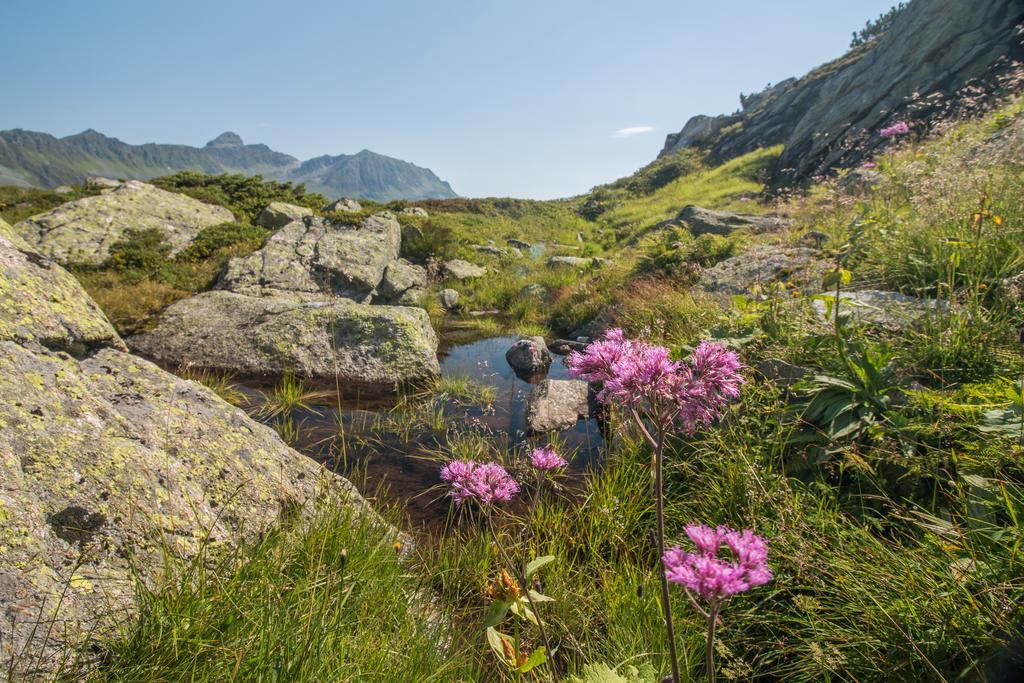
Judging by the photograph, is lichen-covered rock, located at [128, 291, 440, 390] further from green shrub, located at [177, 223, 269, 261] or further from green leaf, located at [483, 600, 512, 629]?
green leaf, located at [483, 600, 512, 629]

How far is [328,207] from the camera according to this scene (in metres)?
22.1

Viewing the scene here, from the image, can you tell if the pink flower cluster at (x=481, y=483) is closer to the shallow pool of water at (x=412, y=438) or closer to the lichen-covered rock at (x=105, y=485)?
the lichen-covered rock at (x=105, y=485)

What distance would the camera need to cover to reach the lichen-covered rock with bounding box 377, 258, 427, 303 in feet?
44.8

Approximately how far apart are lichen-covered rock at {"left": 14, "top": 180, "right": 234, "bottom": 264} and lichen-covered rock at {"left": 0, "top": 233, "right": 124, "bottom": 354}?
8994 millimetres

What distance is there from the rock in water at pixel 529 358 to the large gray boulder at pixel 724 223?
345 inches

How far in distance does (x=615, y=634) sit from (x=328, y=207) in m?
23.6

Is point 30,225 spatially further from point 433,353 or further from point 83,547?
point 83,547

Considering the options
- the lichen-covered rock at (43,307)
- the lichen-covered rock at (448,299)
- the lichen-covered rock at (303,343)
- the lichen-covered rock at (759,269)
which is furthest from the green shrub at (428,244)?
the lichen-covered rock at (43,307)

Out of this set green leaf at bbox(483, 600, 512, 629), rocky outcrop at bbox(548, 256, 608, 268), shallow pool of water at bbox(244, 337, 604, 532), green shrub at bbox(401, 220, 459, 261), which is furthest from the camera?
green shrub at bbox(401, 220, 459, 261)

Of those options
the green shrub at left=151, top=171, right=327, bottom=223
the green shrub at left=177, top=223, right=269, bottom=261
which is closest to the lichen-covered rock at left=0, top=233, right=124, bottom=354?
the green shrub at left=177, top=223, right=269, bottom=261

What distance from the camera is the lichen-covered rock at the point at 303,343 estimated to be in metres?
7.88

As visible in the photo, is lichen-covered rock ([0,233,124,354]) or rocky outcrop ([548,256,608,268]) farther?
rocky outcrop ([548,256,608,268])

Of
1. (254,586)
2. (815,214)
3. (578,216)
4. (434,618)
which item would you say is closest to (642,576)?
(434,618)

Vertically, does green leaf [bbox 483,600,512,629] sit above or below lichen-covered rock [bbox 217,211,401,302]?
below
